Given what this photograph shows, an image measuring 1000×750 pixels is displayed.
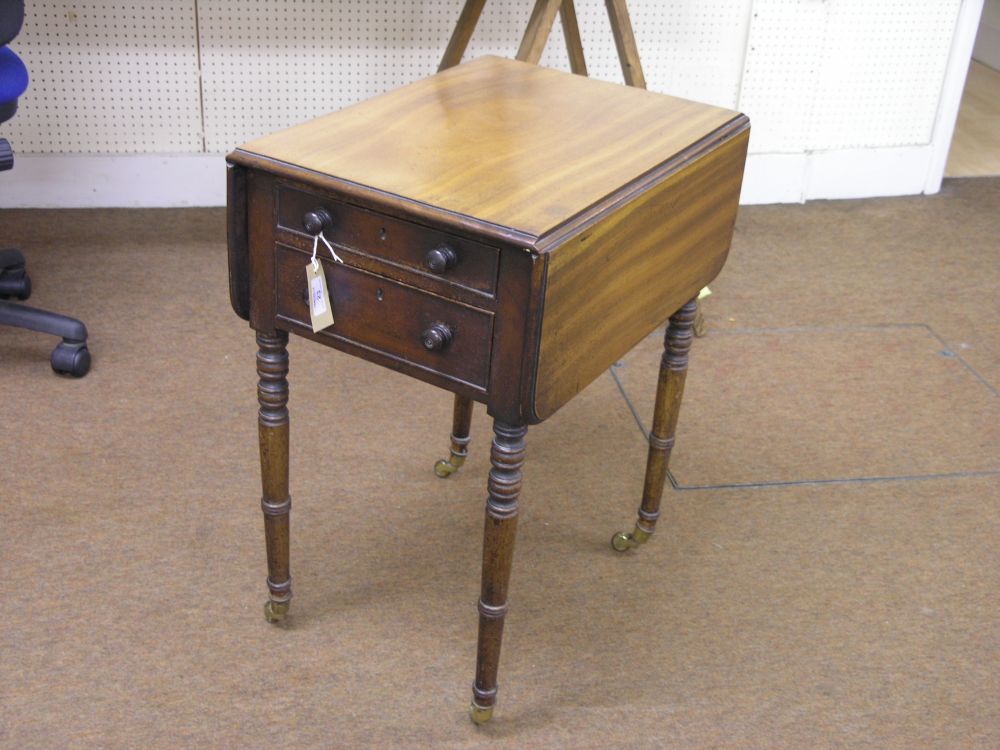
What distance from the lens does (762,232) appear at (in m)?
3.80

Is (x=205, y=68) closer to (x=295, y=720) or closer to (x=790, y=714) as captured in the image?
(x=295, y=720)

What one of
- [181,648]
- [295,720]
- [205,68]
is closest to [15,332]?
[205,68]

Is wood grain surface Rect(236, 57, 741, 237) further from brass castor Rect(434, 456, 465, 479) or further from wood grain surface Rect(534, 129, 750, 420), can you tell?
brass castor Rect(434, 456, 465, 479)

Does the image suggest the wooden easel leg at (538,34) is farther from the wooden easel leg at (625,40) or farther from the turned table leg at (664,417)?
the turned table leg at (664,417)

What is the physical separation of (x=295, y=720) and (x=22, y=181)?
2268 millimetres

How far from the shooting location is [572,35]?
2953 mm

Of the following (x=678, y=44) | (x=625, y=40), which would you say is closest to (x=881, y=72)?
(x=678, y=44)

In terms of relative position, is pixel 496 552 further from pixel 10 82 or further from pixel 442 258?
pixel 10 82

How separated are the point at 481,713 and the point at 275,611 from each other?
1.38 feet

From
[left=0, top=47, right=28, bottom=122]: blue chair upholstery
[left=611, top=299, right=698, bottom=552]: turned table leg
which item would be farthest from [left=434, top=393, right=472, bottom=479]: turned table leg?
[left=0, top=47, right=28, bottom=122]: blue chair upholstery

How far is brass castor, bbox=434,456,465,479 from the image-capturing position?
2.57 metres

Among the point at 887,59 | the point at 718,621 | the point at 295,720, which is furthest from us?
the point at 887,59

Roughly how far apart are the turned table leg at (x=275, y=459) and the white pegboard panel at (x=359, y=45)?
187 cm

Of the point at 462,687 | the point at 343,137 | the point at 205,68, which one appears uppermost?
the point at 343,137
